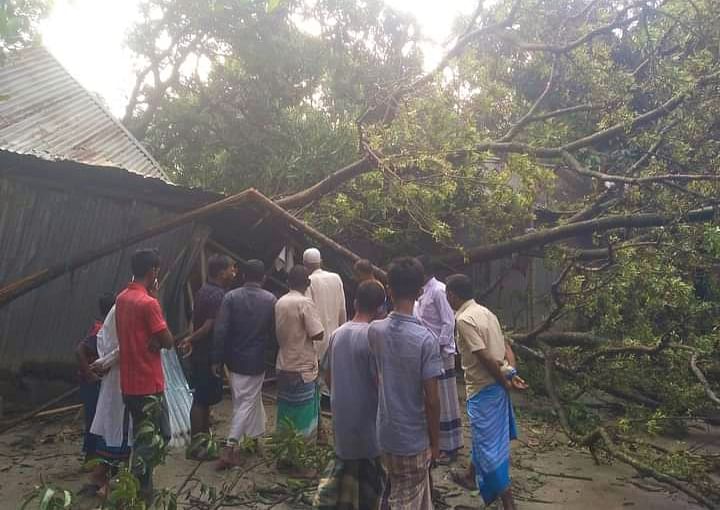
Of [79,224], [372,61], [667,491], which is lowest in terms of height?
[667,491]

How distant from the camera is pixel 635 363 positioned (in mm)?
6410

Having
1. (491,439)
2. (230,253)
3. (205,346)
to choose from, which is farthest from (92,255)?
(491,439)

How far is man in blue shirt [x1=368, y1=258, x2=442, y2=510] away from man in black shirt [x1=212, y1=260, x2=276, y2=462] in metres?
1.92

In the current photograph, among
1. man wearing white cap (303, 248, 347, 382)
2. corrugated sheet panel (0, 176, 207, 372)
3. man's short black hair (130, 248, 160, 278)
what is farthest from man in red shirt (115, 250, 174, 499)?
corrugated sheet panel (0, 176, 207, 372)

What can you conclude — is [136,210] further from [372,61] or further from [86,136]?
[372,61]

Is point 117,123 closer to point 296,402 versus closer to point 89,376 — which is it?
point 89,376

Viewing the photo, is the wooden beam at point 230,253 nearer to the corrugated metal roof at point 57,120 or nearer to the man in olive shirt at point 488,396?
the corrugated metal roof at point 57,120

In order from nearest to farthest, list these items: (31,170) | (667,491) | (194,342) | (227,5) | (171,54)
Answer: (667,491) < (194,342) < (31,170) < (227,5) < (171,54)

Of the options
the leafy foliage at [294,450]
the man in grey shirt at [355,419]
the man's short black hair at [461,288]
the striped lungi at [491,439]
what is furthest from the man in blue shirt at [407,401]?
the leafy foliage at [294,450]

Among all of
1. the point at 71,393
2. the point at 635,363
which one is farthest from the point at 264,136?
the point at 635,363

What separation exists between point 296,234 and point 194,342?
9.77ft

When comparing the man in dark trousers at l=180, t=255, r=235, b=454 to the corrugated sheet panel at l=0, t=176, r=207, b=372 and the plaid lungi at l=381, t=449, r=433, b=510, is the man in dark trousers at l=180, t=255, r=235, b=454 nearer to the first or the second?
the corrugated sheet panel at l=0, t=176, r=207, b=372

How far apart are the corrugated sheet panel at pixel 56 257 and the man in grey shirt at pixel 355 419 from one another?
413 centimetres

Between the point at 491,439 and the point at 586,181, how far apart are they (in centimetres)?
844
